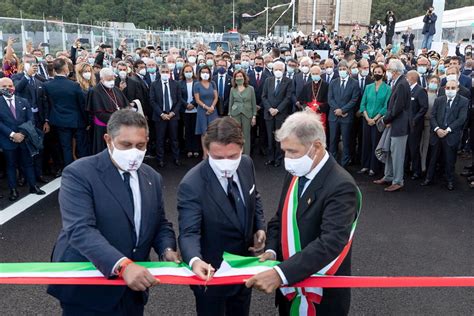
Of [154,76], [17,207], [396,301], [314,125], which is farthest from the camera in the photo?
[154,76]

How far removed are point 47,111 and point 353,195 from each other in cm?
687

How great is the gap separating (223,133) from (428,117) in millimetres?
6572

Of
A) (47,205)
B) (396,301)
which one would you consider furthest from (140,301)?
(47,205)

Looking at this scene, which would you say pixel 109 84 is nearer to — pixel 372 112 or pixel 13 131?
pixel 13 131

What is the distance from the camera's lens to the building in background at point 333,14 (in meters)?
67.2

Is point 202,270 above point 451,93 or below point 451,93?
below

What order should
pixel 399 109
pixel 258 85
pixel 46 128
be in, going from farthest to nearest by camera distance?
pixel 258 85, pixel 46 128, pixel 399 109

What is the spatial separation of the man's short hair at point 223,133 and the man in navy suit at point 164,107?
650 centimetres

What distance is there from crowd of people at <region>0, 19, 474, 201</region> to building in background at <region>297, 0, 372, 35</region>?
6036cm

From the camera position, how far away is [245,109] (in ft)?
29.7

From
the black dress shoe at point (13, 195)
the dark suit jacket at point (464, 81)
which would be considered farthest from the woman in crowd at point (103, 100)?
the dark suit jacket at point (464, 81)

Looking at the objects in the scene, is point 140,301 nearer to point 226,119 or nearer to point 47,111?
point 226,119

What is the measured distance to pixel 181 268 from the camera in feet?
8.51

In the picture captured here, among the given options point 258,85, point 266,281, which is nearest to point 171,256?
point 266,281
